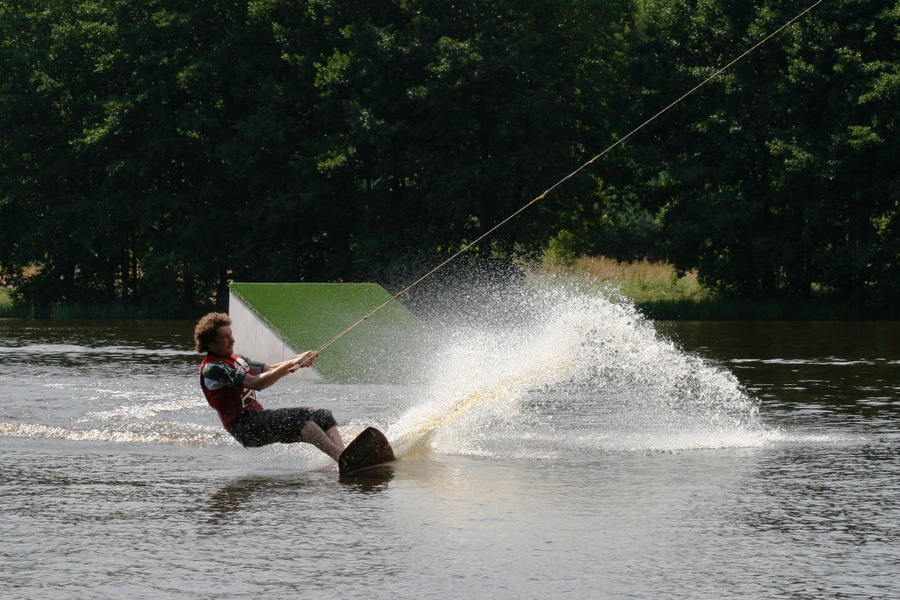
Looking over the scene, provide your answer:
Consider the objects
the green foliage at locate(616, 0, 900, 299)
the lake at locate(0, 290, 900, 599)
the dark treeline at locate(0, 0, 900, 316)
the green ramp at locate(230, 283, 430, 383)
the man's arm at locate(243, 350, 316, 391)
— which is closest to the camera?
the lake at locate(0, 290, 900, 599)

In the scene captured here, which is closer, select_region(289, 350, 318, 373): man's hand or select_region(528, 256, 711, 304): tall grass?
select_region(289, 350, 318, 373): man's hand

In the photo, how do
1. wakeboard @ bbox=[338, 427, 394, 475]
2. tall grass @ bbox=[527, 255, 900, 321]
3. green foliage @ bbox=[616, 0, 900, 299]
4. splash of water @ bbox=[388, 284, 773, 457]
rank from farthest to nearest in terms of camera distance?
1. tall grass @ bbox=[527, 255, 900, 321]
2. green foliage @ bbox=[616, 0, 900, 299]
3. splash of water @ bbox=[388, 284, 773, 457]
4. wakeboard @ bbox=[338, 427, 394, 475]

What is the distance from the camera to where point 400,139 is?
39.2m

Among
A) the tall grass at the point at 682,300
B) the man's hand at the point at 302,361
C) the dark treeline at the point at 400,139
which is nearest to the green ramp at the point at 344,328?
Answer: the man's hand at the point at 302,361

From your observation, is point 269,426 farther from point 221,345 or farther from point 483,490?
point 483,490

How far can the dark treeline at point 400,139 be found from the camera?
1433 inches

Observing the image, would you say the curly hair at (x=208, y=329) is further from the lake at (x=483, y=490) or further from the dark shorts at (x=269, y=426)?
the lake at (x=483, y=490)

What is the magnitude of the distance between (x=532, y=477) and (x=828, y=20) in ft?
101

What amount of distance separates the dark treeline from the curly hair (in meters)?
28.5

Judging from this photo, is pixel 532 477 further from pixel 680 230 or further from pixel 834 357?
pixel 680 230

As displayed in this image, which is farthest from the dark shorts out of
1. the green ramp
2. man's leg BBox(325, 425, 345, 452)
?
the green ramp

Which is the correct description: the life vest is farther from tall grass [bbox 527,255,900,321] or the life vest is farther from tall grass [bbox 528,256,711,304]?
tall grass [bbox 528,256,711,304]

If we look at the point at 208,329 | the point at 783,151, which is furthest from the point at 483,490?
the point at 783,151

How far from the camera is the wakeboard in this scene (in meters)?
8.70
